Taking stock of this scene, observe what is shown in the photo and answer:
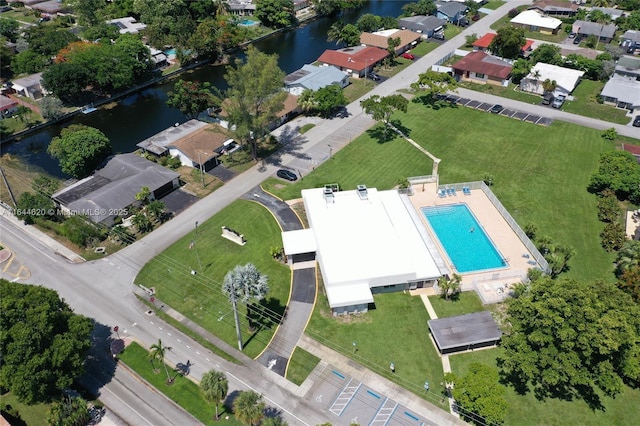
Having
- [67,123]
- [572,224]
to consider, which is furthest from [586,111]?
[67,123]

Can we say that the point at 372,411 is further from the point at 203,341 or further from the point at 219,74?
the point at 219,74

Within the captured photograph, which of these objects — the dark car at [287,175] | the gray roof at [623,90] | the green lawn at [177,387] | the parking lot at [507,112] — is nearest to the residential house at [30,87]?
the dark car at [287,175]

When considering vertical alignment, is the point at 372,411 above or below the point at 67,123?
below

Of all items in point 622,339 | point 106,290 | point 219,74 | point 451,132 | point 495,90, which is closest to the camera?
point 622,339

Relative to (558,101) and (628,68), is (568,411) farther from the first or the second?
(628,68)

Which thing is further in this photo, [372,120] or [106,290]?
[372,120]

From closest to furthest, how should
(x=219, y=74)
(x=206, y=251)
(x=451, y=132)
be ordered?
(x=206, y=251)
(x=451, y=132)
(x=219, y=74)
